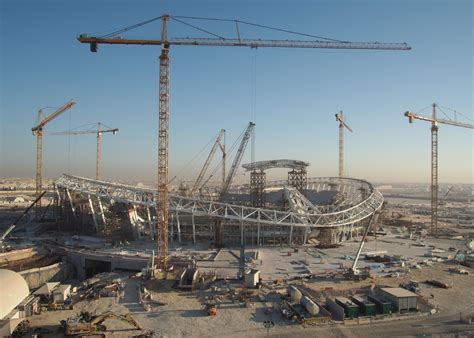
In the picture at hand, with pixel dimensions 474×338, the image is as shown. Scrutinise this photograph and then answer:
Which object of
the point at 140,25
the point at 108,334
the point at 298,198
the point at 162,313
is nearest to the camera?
the point at 108,334

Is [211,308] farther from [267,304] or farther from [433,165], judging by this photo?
[433,165]

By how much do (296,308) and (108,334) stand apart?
44.2 ft

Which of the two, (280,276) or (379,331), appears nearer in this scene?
(379,331)

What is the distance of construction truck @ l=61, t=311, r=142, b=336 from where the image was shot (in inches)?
968

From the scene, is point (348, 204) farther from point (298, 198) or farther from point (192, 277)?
point (192, 277)

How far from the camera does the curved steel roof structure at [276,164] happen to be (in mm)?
65438

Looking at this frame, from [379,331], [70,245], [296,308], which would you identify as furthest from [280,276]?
[70,245]

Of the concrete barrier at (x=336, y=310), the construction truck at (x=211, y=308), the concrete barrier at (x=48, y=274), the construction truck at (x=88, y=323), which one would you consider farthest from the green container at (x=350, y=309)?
the concrete barrier at (x=48, y=274)

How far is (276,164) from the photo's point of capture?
65938mm

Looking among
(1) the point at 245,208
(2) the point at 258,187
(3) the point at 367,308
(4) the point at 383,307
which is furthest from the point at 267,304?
(2) the point at 258,187

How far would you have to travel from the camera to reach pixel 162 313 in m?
28.4

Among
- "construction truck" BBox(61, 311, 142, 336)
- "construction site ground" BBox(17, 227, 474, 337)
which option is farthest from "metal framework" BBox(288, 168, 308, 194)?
"construction truck" BBox(61, 311, 142, 336)

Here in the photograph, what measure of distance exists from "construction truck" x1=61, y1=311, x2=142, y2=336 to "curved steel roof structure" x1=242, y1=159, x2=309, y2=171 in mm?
41427

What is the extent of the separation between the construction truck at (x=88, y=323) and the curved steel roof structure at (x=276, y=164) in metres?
41.4
